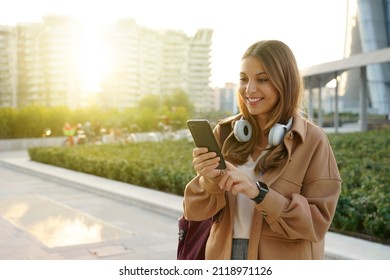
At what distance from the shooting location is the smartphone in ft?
4.90

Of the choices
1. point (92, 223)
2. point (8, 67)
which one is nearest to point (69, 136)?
point (8, 67)

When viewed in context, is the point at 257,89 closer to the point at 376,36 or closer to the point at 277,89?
the point at 277,89

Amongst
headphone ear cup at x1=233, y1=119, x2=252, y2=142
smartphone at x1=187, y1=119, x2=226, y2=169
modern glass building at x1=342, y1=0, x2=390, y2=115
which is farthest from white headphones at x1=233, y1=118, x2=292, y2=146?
modern glass building at x1=342, y1=0, x2=390, y2=115

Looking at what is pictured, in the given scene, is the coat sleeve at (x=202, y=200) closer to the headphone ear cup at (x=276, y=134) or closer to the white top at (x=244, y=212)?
the white top at (x=244, y=212)

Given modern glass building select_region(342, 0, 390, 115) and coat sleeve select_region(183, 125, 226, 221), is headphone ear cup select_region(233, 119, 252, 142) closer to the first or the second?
coat sleeve select_region(183, 125, 226, 221)

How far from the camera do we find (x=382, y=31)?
30.2 m

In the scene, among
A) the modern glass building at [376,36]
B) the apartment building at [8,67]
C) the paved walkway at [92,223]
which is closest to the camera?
the paved walkway at [92,223]

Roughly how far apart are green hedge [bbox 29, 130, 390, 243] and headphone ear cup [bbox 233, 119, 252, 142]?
278cm

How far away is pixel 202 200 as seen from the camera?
65.7 inches

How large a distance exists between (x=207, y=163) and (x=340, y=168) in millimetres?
5734

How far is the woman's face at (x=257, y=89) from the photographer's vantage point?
5.26 ft

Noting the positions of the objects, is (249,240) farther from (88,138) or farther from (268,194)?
(88,138)

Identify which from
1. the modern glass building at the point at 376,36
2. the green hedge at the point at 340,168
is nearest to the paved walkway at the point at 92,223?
the green hedge at the point at 340,168
